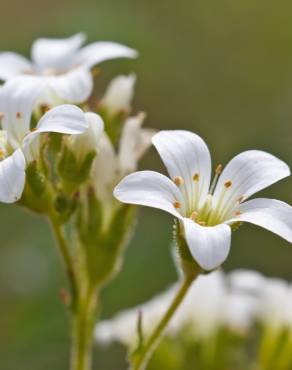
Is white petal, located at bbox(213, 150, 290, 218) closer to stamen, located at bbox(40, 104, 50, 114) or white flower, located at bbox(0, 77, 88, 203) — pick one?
white flower, located at bbox(0, 77, 88, 203)

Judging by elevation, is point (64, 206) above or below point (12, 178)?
below

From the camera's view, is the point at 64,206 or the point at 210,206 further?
the point at 64,206

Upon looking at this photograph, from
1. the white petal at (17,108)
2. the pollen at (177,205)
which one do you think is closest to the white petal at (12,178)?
the white petal at (17,108)

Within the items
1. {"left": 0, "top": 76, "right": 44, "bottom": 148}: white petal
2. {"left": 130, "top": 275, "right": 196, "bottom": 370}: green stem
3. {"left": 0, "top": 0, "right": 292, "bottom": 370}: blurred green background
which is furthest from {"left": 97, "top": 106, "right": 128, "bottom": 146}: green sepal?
{"left": 0, "top": 0, "right": 292, "bottom": 370}: blurred green background

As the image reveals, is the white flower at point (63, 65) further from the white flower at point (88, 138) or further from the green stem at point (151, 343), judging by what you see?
the green stem at point (151, 343)

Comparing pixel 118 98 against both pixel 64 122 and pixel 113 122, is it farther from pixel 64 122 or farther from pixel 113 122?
pixel 64 122

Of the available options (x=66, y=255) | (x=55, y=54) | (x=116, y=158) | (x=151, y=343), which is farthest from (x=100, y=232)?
(x=55, y=54)
